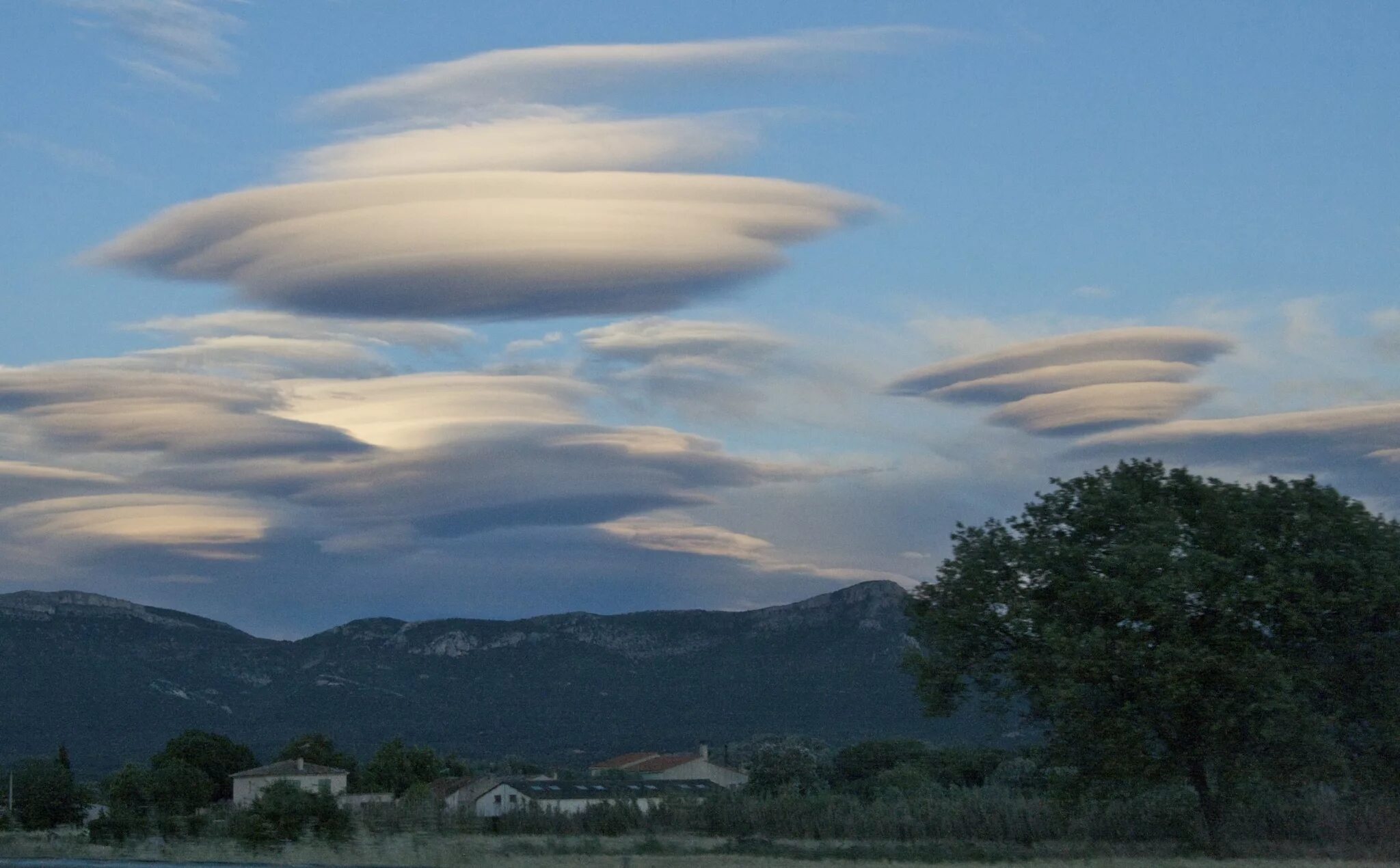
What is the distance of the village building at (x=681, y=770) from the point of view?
9912cm

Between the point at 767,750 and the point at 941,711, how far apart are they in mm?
61245

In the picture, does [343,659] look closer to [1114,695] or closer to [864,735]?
[864,735]

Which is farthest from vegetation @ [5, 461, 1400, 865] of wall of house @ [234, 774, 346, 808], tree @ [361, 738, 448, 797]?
tree @ [361, 738, 448, 797]

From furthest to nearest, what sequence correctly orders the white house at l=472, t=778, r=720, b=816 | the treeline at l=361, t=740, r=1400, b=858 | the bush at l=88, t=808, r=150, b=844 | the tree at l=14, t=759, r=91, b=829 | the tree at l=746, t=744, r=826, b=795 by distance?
the tree at l=746, t=744, r=826, b=795 → the white house at l=472, t=778, r=720, b=816 → the tree at l=14, t=759, r=91, b=829 → the bush at l=88, t=808, r=150, b=844 → the treeline at l=361, t=740, r=1400, b=858

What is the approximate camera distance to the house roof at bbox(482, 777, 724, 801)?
262 ft

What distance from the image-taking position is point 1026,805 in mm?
44125

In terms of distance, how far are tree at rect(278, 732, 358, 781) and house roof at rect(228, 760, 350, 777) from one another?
5655 millimetres

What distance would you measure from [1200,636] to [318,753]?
268ft

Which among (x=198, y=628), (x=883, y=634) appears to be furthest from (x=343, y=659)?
(x=883, y=634)

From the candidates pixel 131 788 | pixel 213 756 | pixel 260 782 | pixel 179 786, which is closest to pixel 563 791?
pixel 179 786

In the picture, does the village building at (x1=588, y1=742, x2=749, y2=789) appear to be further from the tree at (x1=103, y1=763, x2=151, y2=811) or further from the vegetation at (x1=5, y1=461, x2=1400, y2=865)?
the vegetation at (x1=5, y1=461, x2=1400, y2=865)

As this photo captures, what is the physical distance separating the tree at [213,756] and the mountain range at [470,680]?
93.4 ft

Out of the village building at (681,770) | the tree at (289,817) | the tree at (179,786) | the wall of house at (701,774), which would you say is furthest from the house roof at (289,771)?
the tree at (289,817)

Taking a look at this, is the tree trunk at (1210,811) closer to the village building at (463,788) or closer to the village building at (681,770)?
the village building at (463,788)
